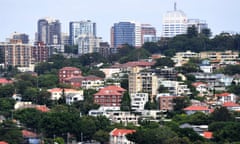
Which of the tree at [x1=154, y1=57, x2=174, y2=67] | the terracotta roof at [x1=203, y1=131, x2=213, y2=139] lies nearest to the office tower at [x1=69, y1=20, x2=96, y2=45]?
the tree at [x1=154, y1=57, x2=174, y2=67]

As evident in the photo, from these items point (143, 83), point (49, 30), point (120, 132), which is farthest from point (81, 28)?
point (120, 132)

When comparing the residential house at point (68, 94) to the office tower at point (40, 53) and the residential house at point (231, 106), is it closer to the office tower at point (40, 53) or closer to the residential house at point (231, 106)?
the residential house at point (231, 106)

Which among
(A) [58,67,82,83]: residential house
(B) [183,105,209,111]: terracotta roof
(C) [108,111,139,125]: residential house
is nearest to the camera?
(C) [108,111,139,125]: residential house

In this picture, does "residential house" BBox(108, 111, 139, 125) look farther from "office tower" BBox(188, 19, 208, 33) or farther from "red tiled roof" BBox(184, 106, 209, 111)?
"office tower" BBox(188, 19, 208, 33)

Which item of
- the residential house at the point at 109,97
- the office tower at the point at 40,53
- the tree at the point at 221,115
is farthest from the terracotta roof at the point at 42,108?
the office tower at the point at 40,53

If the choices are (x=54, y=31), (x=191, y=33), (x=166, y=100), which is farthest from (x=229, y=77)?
(x=54, y=31)

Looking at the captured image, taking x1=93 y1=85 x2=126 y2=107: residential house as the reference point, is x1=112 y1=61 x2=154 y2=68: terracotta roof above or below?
above

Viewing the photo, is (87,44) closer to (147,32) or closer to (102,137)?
(147,32)
